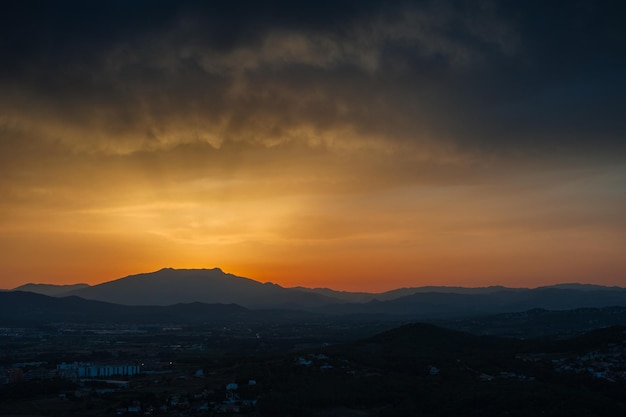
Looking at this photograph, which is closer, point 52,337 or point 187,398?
point 187,398

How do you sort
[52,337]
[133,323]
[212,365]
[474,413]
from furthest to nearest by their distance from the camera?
[133,323] → [52,337] → [212,365] → [474,413]

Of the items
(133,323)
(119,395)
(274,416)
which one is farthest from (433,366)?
(133,323)

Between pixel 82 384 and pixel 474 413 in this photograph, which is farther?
pixel 82 384

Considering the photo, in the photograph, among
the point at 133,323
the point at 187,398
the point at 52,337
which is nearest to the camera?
the point at 187,398

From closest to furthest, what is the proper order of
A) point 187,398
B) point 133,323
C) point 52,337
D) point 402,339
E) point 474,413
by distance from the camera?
point 474,413, point 187,398, point 402,339, point 52,337, point 133,323

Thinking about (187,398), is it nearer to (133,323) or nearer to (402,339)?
(402,339)

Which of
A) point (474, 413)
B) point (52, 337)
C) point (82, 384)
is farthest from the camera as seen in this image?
point (52, 337)

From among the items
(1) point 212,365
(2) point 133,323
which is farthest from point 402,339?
(2) point 133,323

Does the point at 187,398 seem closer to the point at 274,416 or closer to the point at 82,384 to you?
the point at 274,416
